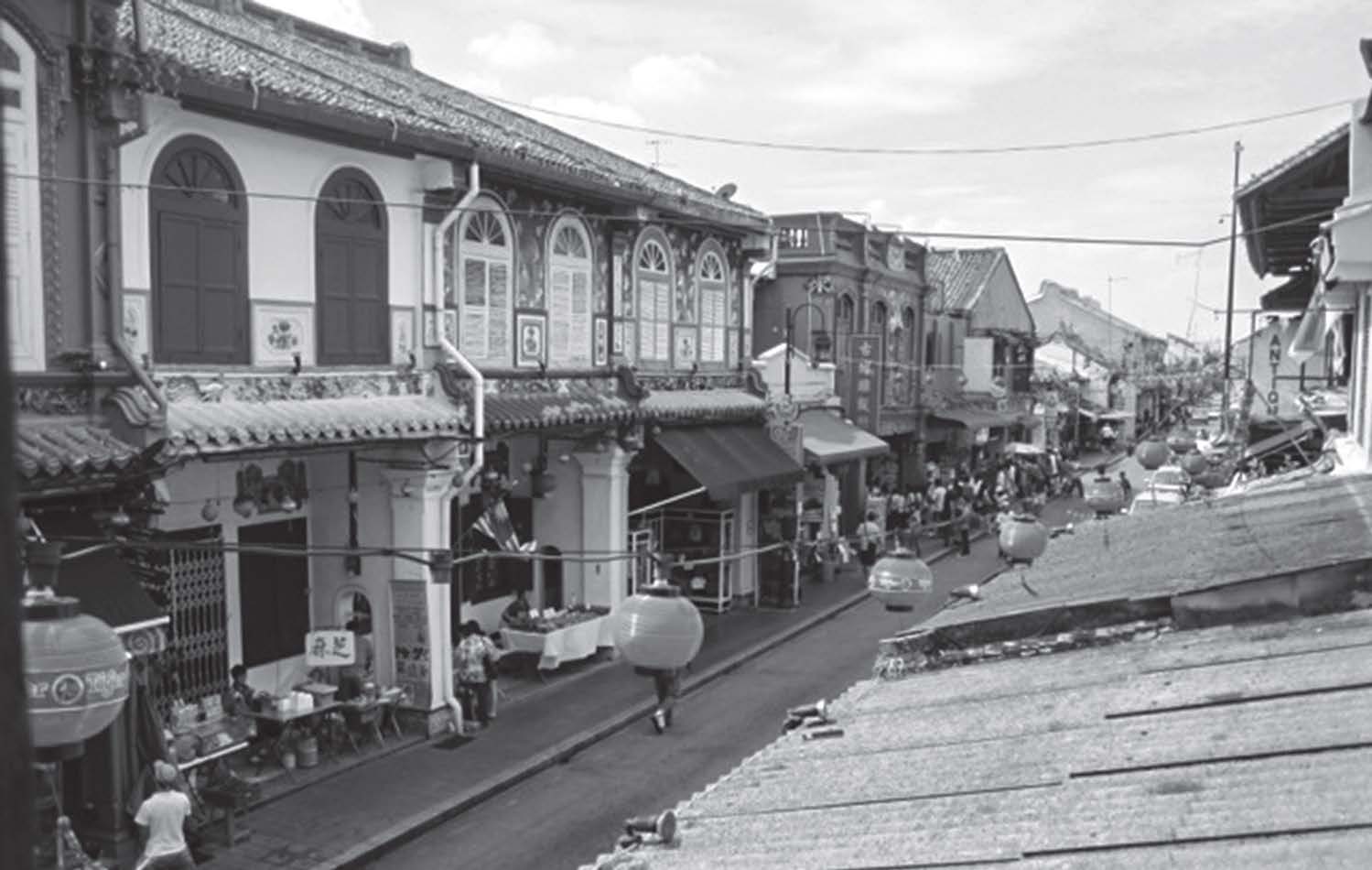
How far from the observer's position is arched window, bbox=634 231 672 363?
72.8 ft

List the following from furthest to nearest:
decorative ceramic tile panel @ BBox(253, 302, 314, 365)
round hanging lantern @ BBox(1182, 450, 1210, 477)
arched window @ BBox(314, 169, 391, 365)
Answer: round hanging lantern @ BBox(1182, 450, 1210, 477)
arched window @ BBox(314, 169, 391, 365)
decorative ceramic tile panel @ BBox(253, 302, 314, 365)

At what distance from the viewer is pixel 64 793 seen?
12039 mm

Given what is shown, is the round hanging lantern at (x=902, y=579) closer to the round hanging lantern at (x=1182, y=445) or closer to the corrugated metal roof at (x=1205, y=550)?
the corrugated metal roof at (x=1205, y=550)

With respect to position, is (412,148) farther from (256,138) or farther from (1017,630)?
(1017,630)

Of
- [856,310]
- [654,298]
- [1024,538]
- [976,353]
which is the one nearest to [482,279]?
[654,298]

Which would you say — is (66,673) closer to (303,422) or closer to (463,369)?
(303,422)

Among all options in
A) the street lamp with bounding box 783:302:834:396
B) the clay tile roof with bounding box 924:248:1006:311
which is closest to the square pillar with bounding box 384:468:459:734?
the street lamp with bounding box 783:302:834:396

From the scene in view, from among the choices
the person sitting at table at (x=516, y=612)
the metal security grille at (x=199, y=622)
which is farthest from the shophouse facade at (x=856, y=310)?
the metal security grille at (x=199, y=622)

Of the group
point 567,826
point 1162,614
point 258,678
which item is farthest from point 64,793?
point 1162,614

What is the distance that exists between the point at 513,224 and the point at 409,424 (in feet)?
15.6

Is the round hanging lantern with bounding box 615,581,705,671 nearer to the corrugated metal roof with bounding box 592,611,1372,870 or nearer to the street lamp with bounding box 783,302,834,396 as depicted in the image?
the corrugated metal roof with bounding box 592,611,1372,870

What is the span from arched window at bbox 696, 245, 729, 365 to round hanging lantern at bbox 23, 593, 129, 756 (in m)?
18.2

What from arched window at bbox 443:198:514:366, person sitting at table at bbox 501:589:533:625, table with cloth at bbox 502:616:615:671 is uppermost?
arched window at bbox 443:198:514:366

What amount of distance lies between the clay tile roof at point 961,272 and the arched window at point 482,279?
86.9ft
